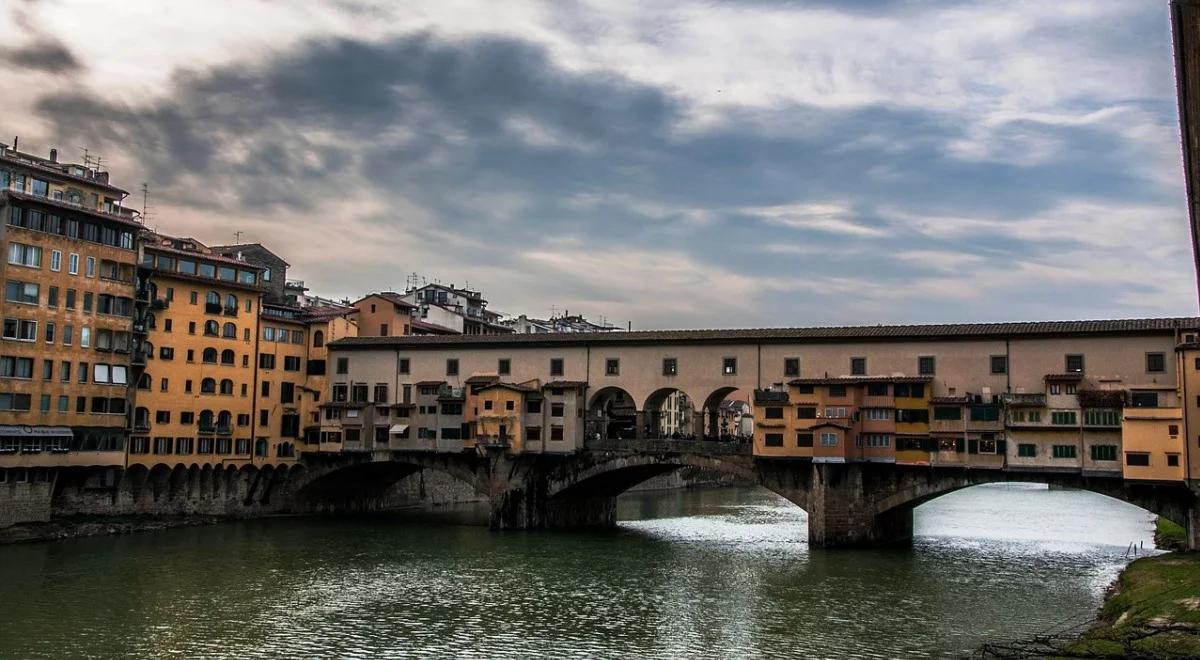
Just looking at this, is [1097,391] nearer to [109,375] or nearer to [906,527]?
[906,527]

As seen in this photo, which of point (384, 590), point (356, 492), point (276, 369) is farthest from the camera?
point (356, 492)

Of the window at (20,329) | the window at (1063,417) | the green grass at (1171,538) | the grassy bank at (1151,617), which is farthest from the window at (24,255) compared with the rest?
the green grass at (1171,538)

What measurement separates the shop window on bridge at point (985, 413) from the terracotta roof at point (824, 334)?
4.12 metres

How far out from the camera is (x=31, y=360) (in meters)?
57.3

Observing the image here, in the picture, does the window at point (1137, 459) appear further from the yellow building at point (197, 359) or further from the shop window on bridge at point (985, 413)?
the yellow building at point (197, 359)

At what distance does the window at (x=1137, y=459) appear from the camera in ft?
159

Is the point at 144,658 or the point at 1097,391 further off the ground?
the point at 1097,391

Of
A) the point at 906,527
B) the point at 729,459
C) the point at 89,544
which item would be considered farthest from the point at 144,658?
the point at 906,527

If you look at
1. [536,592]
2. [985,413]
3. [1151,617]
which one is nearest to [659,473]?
[985,413]

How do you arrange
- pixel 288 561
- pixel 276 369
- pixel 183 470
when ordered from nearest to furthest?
pixel 288 561
pixel 183 470
pixel 276 369

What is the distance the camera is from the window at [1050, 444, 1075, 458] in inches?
2048

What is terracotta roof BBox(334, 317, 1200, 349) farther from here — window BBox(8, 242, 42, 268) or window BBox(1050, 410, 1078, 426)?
window BBox(8, 242, 42, 268)

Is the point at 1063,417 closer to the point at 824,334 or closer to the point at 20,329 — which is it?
the point at 824,334

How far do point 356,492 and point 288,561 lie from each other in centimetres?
2906
